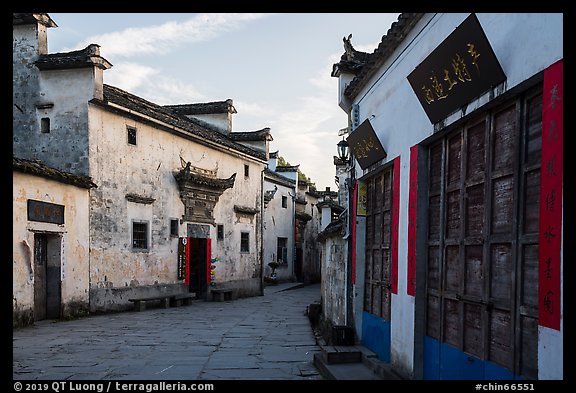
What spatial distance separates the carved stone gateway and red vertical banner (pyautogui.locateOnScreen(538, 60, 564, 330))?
14.4 m

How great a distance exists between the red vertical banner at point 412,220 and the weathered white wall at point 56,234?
25.9 ft

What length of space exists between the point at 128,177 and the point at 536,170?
1288 cm

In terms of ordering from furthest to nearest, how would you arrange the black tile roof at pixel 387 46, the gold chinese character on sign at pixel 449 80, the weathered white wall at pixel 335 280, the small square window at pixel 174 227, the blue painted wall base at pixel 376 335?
the small square window at pixel 174 227, the weathered white wall at pixel 335 280, the blue painted wall base at pixel 376 335, the black tile roof at pixel 387 46, the gold chinese character on sign at pixel 449 80

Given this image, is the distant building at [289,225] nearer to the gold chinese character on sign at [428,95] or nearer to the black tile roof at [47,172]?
the black tile roof at [47,172]

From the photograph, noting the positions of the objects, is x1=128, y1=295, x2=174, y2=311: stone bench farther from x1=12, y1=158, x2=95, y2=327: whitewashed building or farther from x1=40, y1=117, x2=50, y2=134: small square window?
x1=40, y1=117, x2=50, y2=134: small square window

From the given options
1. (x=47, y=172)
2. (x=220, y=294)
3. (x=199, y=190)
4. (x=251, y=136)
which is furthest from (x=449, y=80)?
(x=251, y=136)

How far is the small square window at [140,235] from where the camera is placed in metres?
14.8

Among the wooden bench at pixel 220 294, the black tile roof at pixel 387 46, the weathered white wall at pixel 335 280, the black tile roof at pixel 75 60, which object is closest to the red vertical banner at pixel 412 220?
the black tile roof at pixel 387 46

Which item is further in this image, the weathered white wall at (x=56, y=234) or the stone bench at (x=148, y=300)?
the stone bench at (x=148, y=300)

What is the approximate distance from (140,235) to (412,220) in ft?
37.3

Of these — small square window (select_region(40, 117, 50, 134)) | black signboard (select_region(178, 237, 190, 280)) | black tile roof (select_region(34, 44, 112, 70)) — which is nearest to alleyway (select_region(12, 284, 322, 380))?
black signboard (select_region(178, 237, 190, 280))

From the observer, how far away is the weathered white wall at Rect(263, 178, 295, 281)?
26.7 m

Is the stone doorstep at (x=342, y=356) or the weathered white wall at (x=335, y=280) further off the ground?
the weathered white wall at (x=335, y=280)
